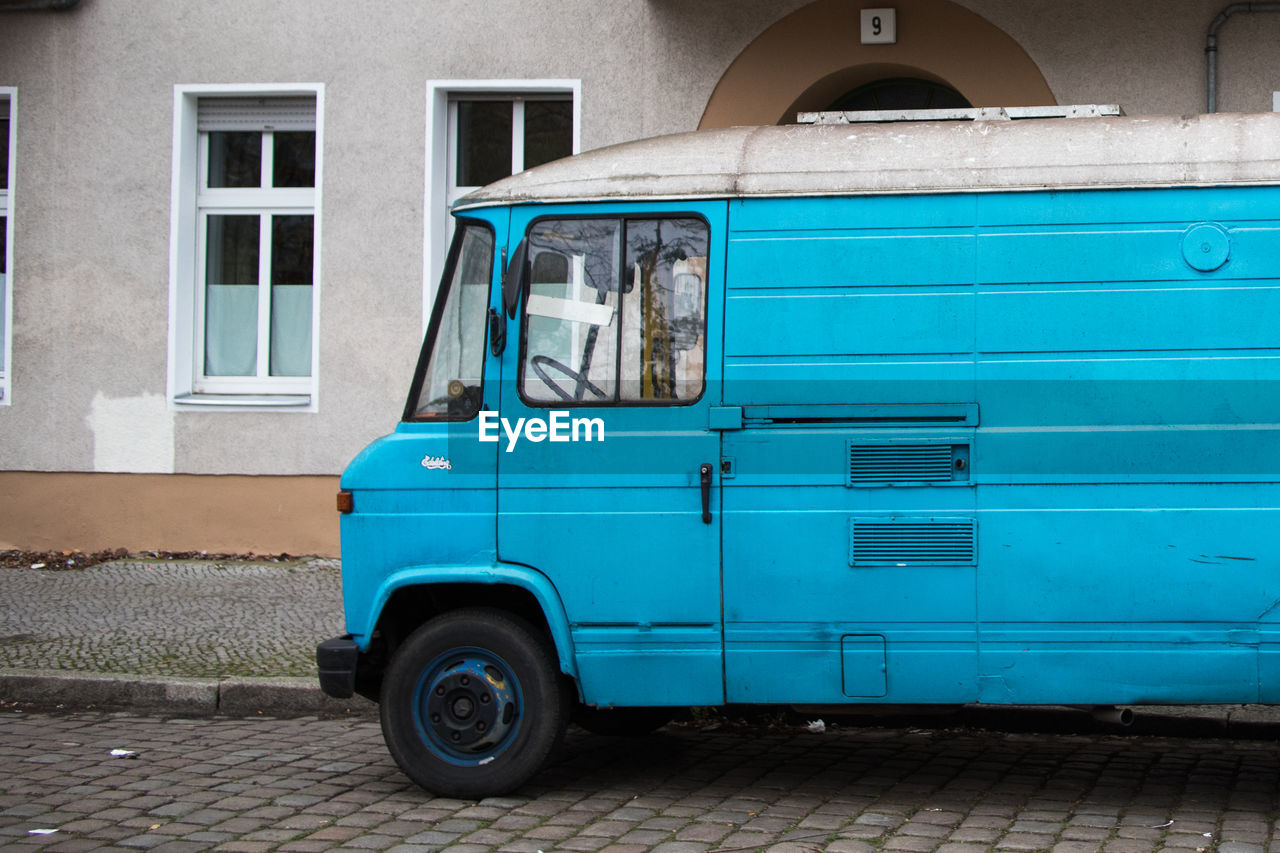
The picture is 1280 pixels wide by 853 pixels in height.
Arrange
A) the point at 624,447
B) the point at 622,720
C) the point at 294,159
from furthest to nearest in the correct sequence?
the point at 294,159 → the point at 622,720 → the point at 624,447

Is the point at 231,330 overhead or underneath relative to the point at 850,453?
overhead

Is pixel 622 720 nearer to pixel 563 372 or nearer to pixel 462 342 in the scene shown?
pixel 563 372

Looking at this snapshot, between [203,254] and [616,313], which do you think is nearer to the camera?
[616,313]

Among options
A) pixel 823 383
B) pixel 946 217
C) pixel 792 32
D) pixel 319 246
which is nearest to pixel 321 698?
pixel 823 383

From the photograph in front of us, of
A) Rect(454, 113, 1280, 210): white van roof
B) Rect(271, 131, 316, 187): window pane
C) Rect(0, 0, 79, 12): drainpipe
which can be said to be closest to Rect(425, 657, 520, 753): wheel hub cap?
Rect(454, 113, 1280, 210): white van roof

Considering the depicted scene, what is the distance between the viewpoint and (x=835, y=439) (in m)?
5.70

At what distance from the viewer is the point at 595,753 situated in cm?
703

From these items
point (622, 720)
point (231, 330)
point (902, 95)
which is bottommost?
point (622, 720)

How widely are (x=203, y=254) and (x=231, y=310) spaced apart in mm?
519

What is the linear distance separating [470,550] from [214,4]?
26.6ft

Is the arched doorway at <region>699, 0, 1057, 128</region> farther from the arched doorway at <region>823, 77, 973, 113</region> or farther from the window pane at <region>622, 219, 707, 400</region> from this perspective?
the window pane at <region>622, 219, 707, 400</region>

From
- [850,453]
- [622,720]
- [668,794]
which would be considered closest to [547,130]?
[622,720]

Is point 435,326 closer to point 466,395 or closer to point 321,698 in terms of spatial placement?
point 466,395

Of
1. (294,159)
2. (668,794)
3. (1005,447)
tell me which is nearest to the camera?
(1005,447)
